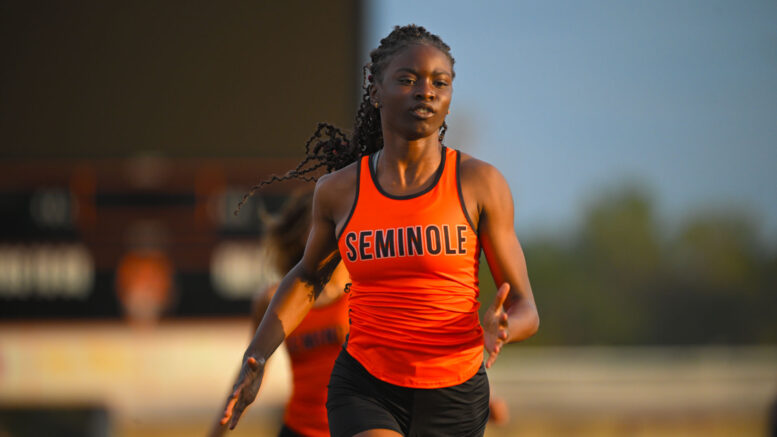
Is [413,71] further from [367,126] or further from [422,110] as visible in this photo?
[367,126]

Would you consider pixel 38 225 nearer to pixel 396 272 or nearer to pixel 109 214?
pixel 109 214

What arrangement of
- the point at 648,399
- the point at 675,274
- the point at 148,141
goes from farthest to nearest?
1. the point at 675,274
2. the point at 648,399
3. the point at 148,141

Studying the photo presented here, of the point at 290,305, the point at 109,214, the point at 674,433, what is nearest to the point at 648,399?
the point at 674,433

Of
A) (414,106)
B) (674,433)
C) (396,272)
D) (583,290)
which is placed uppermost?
(414,106)

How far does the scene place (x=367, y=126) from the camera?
3391mm

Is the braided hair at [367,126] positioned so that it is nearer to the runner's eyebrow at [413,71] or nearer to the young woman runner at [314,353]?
the runner's eyebrow at [413,71]

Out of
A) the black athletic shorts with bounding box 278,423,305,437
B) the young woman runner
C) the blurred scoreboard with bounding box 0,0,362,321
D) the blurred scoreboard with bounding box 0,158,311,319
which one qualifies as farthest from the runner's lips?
the blurred scoreboard with bounding box 0,158,311,319

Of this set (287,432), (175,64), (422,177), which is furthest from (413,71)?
(175,64)

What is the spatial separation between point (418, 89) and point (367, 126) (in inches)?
20.9

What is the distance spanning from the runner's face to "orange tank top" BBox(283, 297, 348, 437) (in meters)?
1.16

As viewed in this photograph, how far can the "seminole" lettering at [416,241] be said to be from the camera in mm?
2850

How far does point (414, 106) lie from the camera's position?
114 inches

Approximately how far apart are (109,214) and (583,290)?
41.5m

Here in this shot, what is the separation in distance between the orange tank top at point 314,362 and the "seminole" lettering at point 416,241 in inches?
41.2
